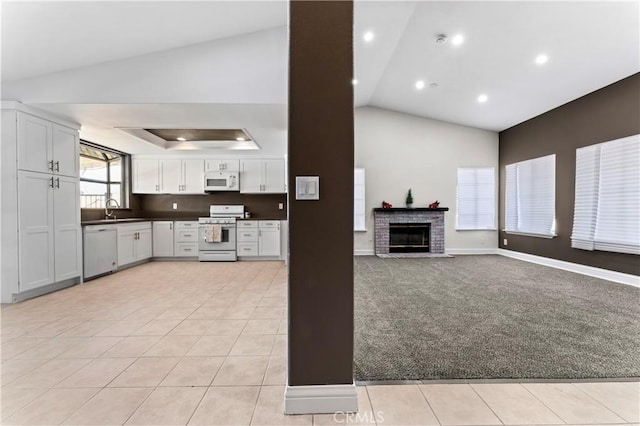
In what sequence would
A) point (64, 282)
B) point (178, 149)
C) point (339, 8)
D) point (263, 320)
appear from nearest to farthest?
point (339, 8), point (263, 320), point (64, 282), point (178, 149)

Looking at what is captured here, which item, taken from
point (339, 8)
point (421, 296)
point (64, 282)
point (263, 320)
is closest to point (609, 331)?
point (421, 296)

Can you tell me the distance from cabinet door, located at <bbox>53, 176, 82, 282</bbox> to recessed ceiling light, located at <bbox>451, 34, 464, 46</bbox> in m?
5.72

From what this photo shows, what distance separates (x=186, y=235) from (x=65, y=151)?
270cm

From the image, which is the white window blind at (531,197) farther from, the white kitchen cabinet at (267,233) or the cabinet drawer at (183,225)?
the cabinet drawer at (183,225)

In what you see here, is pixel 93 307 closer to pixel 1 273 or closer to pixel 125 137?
pixel 1 273

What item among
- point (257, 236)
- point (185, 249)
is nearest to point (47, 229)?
point (185, 249)

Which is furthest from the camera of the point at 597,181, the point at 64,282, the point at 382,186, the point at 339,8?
the point at 382,186

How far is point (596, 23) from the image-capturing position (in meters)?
3.47

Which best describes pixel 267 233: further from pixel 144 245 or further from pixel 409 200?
pixel 409 200

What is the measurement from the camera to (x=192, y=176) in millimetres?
6582

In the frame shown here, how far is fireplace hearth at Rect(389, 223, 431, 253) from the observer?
6.98 metres

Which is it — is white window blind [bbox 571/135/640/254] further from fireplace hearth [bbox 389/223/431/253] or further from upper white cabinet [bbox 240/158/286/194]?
upper white cabinet [bbox 240/158/286/194]

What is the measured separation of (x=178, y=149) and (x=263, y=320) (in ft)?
15.4

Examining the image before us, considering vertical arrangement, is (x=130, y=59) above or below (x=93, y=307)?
above
